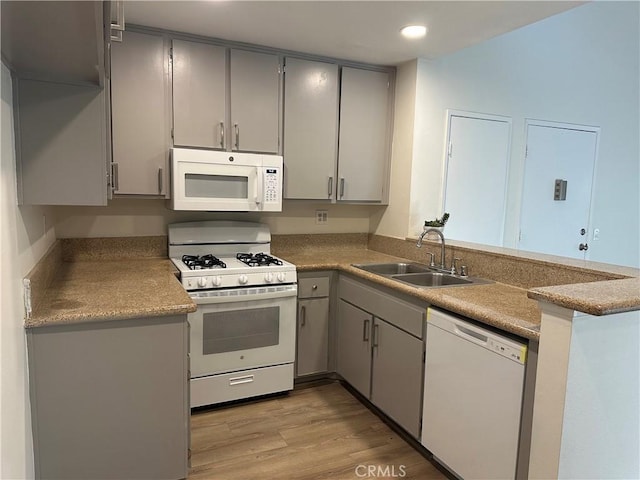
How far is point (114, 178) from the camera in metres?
2.65

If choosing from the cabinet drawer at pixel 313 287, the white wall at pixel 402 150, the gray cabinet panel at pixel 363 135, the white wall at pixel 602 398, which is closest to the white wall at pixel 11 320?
the cabinet drawer at pixel 313 287

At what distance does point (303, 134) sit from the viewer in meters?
3.15

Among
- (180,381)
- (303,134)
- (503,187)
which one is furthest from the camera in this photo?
(503,187)

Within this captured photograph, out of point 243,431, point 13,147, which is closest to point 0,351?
point 13,147

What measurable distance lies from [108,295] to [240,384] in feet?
3.64

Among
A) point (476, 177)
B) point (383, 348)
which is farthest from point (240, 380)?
point (476, 177)

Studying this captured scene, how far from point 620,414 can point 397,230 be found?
201 centimetres

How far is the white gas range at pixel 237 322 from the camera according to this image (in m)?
2.58

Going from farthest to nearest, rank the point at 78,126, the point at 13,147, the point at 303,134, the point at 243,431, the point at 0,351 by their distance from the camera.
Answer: the point at 303,134
the point at 243,431
the point at 78,126
the point at 13,147
the point at 0,351

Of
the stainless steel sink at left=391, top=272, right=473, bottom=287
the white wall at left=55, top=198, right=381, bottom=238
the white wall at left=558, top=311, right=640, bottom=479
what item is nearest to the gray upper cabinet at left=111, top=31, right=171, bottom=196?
the white wall at left=55, top=198, right=381, bottom=238

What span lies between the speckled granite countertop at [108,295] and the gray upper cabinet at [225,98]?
908mm

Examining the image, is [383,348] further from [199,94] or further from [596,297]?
[199,94]

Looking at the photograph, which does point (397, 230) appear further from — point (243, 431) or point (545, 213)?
point (243, 431)

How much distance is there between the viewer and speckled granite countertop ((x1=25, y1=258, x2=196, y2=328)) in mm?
1691
